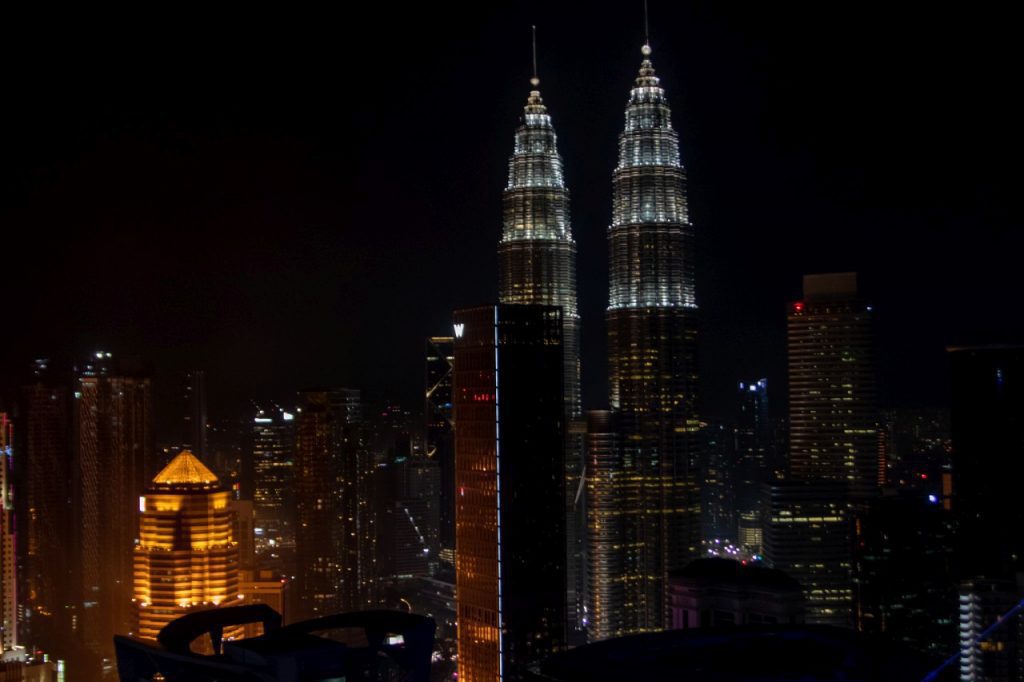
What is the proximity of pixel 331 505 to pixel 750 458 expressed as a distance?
52.5 feet

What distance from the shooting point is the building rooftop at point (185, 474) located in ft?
106

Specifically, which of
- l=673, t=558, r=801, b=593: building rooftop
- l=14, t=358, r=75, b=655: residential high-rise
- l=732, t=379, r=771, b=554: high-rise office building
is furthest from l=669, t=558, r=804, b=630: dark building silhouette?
l=14, t=358, r=75, b=655: residential high-rise

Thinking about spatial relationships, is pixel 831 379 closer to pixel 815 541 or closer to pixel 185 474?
pixel 815 541

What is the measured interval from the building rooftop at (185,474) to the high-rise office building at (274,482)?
477 inches

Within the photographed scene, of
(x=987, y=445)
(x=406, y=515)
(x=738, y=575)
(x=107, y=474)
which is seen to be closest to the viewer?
(x=738, y=575)

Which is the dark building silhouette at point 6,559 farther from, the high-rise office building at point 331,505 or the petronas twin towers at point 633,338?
the petronas twin towers at point 633,338

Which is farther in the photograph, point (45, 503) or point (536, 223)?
point (45, 503)

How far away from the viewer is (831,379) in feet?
136

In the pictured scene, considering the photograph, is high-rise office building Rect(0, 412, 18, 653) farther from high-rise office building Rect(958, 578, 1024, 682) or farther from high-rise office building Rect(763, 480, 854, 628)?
high-rise office building Rect(958, 578, 1024, 682)

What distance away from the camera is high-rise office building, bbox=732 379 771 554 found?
42.8 meters

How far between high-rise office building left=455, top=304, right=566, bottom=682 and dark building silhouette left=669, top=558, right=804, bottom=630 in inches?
110

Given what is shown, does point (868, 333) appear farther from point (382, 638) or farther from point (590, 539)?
point (382, 638)

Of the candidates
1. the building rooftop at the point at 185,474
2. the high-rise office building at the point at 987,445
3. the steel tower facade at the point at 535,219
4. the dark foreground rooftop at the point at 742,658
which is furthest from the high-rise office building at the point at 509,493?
the dark foreground rooftop at the point at 742,658

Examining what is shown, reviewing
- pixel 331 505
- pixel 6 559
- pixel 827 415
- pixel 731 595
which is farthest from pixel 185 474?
pixel 827 415
